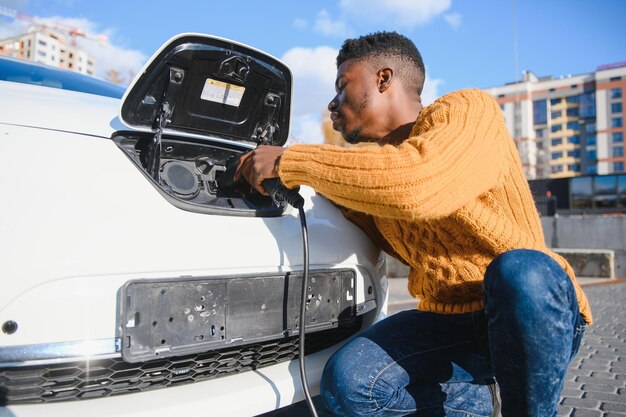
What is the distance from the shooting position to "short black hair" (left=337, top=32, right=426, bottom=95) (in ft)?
6.11

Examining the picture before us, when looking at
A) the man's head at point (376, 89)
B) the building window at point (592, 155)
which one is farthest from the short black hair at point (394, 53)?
the building window at point (592, 155)

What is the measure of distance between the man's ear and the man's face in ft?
0.06

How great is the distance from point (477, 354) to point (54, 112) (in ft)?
5.14

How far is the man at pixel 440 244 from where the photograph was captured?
1323 millimetres

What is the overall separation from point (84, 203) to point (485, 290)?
3.67 ft

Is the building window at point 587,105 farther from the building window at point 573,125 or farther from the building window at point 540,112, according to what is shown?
the building window at point 540,112

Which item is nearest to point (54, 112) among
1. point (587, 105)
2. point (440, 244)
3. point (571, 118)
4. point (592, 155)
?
point (440, 244)

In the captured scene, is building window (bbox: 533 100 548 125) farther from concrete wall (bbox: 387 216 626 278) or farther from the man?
the man

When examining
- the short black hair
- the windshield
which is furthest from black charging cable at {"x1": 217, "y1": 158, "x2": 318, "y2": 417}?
the windshield

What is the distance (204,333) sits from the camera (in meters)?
1.39

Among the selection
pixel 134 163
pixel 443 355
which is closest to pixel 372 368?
pixel 443 355

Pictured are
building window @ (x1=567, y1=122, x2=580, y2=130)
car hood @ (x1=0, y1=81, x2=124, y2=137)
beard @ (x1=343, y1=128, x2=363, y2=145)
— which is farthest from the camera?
building window @ (x1=567, y1=122, x2=580, y2=130)

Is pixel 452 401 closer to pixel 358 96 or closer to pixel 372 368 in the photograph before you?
pixel 372 368

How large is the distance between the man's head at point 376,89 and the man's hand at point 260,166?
392 millimetres
